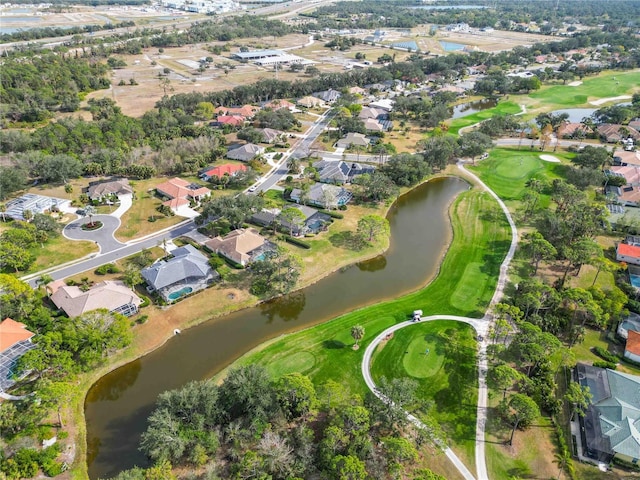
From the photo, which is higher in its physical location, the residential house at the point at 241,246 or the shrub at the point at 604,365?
the shrub at the point at 604,365

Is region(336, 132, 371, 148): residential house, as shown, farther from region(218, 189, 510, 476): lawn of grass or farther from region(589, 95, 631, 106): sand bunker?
region(589, 95, 631, 106): sand bunker

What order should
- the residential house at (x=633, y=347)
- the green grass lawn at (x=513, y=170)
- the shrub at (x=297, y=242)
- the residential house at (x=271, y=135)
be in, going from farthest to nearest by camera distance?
the residential house at (x=271, y=135) → the green grass lawn at (x=513, y=170) → the shrub at (x=297, y=242) → the residential house at (x=633, y=347)

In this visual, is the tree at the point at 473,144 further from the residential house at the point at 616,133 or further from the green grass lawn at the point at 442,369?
the green grass lawn at the point at 442,369

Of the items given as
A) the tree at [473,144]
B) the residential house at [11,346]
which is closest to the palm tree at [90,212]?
the residential house at [11,346]

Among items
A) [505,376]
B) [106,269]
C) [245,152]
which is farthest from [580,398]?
[245,152]

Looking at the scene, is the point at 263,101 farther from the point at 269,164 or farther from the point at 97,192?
the point at 97,192

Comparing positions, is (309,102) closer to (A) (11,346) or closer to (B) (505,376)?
(A) (11,346)
